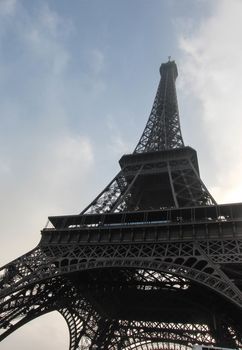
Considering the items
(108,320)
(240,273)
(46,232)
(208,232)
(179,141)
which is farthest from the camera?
(179,141)

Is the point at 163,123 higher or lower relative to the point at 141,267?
higher

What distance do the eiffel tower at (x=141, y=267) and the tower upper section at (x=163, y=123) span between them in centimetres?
310

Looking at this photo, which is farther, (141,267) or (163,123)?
(163,123)

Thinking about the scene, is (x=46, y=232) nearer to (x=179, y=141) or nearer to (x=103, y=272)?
(x=103, y=272)

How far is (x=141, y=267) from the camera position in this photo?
2311 cm

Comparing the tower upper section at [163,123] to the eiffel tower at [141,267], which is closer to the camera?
the eiffel tower at [141,267]

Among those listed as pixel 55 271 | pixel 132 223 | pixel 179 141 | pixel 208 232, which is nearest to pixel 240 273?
pixel 208 232

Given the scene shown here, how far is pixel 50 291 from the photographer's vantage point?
2723 centimetres

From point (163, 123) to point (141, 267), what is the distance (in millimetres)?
24455

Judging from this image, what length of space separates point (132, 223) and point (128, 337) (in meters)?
14.2

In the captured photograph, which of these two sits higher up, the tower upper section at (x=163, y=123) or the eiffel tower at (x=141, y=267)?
the tower upper section at (x=163, y=123)

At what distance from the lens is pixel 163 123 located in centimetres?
4438

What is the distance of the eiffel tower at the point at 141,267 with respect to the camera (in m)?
23.7

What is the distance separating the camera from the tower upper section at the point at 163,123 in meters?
41.3
